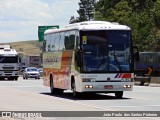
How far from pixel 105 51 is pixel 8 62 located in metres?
35.4

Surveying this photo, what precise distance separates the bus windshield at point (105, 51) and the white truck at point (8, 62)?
34.4 metres

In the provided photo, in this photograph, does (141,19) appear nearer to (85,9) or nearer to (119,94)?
(119,94)

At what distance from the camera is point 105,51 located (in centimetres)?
2623

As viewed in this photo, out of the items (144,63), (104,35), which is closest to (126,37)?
(104,35)

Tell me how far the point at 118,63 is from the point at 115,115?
862 centimetres

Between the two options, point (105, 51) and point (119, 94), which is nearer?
point (105, 51)

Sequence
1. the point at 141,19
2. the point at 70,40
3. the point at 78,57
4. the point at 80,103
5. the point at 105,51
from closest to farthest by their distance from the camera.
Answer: the point at 80,103 < the point at 78,57 < the point at 105,51 < the point at 70,40 < the point at 141,19

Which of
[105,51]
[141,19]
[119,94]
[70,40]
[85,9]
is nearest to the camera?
[105,51]

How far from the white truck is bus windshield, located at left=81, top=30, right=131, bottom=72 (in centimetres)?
3437

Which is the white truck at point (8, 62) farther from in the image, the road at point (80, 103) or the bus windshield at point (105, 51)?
the bus windshield at point (105, 51)

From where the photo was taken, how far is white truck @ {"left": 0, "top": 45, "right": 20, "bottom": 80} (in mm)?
60062

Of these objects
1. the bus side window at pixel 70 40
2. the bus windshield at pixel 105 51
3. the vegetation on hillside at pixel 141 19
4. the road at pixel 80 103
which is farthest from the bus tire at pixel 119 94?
the vegetation on hillside at pixel 141 19

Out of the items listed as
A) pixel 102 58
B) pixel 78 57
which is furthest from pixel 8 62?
pixel 102 58

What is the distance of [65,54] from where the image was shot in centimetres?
2894
